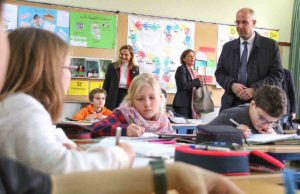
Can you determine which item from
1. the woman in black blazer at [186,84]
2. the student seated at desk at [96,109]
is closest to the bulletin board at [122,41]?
the woman in black blazer at [186,84]

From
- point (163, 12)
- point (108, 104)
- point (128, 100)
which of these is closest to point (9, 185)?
point (128, 100)

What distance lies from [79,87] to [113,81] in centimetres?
81

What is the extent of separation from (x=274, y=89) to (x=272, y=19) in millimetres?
5044

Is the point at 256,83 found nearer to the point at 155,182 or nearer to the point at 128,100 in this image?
the point at 128,100

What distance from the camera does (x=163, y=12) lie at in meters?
6.37

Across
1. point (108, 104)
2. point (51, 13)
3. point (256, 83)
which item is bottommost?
point (108, 104)

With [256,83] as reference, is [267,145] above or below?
below

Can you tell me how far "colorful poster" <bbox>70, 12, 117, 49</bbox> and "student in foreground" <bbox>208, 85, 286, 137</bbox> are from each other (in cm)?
368

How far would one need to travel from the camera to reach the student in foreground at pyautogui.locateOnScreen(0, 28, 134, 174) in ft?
3.27

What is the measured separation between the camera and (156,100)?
2461mm

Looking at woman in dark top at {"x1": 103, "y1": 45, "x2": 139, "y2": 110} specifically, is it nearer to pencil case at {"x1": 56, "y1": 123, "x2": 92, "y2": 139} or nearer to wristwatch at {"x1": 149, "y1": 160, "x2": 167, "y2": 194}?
pencil case at {"x1": 56, "y1": 123, "x2": 92, "y2": 139}

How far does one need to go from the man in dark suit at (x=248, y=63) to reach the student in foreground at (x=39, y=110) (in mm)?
2280

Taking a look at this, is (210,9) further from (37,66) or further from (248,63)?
(37,66)

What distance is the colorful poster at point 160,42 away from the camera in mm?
6187
